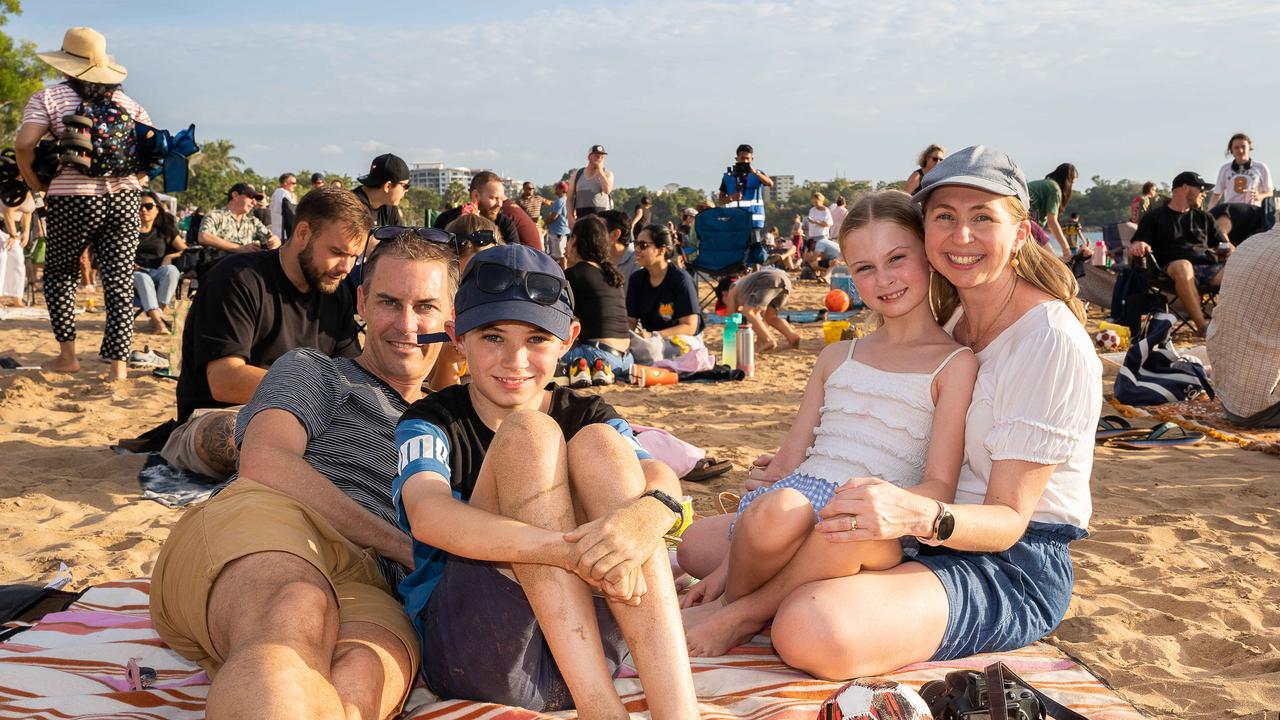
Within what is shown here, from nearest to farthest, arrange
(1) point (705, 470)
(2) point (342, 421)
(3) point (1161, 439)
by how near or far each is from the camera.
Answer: (2) point (342, 421)
(1) point (705, 470)
(3) point (1161, 439)

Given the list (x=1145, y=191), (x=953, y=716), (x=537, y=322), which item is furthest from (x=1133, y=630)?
(x=1145, y=191)

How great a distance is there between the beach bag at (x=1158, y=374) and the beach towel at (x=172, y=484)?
19.3 ft

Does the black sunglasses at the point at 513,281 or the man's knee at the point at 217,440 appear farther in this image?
the man's knee at the point at 217,440

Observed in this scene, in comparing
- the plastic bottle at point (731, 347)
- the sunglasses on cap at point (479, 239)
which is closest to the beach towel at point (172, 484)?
the sunglasses on cap at point (479, 239)

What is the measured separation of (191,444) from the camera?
4527mm

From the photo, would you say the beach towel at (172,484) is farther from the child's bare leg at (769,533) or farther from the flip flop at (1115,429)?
the flip flop at (1115,429)

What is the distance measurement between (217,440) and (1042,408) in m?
3.43

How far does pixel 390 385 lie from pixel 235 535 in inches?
33.6

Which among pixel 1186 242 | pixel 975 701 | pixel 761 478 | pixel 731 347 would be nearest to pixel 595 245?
pixel 731 347

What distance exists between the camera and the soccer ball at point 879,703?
197 cm

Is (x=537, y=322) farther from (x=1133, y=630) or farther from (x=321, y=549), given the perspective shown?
(x=1133, y=630)

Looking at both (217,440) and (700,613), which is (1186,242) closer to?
(700,613)

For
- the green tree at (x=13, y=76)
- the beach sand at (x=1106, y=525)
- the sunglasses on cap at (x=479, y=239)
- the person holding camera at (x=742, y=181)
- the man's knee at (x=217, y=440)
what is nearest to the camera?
the beach sand at (x=1106, y=525)

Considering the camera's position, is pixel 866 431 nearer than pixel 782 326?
Yes
